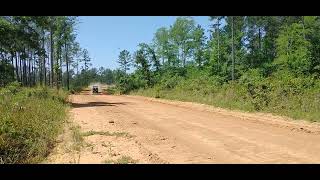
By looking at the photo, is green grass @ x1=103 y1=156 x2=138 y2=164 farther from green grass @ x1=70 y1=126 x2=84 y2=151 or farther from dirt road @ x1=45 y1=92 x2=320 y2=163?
green grass @ x1=70 y1=126 x2=84 y2=151

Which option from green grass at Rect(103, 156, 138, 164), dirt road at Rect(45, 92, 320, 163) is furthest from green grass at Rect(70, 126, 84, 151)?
green grass at Rect(103, 156, 138, 164)

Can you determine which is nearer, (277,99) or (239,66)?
(277,99)

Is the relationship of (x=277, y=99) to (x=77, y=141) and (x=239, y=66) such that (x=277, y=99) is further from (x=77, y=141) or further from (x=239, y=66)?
(x=239, y=66)

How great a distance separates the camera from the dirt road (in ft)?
28.8

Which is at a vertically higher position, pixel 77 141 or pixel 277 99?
pixel 277 99

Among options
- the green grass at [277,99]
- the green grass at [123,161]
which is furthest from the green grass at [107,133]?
the green grass at [277,99]

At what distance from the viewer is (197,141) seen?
11.2 m

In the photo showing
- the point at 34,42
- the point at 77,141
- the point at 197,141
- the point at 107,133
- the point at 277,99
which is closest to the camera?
the point at 77,141

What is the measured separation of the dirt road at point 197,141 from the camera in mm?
8789

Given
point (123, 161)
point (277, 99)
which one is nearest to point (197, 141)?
point (123, 161)

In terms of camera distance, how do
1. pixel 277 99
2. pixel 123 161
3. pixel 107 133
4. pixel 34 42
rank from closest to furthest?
pixel 123 161 → pixel 107 133 → pixel 277 99 → pixel 34 42

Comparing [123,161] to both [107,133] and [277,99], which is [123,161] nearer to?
[107,133]

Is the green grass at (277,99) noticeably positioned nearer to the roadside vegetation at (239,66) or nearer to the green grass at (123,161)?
the roadside vegetation at (239,66)

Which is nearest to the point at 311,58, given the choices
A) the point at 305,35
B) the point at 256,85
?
the point at 305,35
